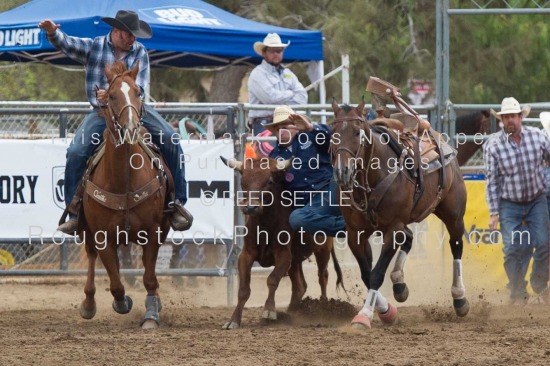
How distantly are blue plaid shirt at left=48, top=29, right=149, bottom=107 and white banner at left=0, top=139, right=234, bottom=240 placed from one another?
188 cm

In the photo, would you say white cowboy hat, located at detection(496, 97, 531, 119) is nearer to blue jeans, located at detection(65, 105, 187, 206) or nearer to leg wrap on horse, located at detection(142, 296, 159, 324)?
blue jeans, located at detection(65, 105, 187, 206)

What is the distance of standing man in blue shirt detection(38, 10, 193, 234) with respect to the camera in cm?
1000

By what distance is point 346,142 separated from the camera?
28.9ft

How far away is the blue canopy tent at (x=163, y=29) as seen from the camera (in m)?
14.3

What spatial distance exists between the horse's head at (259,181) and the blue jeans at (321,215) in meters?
0.28

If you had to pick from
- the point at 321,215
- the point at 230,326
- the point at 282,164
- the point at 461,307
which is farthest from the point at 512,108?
the point at 230,326

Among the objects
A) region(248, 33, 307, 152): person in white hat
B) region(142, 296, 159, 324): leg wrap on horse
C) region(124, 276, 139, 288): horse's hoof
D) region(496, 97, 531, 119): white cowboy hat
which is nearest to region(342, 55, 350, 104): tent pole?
region(248, 33, 307, 152): person in white hat

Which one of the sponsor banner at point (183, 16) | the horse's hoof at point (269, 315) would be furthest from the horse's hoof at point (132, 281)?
the horse's hoof at point (269, 315)

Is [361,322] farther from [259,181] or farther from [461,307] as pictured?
[461,307]

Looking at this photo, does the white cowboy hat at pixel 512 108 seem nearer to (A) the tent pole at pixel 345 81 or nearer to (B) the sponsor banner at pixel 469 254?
(B) the sponsor banner at pixel 469 254

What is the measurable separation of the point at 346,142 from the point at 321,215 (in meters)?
1.31

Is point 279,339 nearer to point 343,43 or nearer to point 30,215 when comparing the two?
point 30,215

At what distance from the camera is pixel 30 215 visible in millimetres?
11930

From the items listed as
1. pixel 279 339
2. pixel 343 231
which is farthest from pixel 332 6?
pixel 279 339
